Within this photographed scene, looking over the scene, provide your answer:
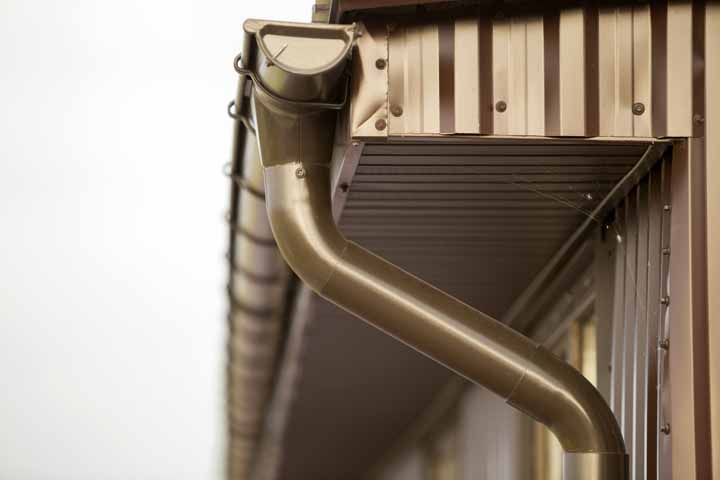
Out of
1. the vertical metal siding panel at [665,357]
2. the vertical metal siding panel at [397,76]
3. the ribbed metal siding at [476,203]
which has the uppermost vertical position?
the vertical metal siding panel at [397,76]

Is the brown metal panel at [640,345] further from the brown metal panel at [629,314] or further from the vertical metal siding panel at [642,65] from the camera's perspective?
the vertical metal siding panel at [642,65]

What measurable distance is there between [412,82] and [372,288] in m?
0.60

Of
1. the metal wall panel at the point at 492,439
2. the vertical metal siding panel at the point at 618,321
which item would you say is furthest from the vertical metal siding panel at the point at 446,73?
the metal wall panel at the point at 492,439

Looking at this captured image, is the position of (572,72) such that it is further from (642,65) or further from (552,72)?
(642,65)

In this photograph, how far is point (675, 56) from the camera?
3443mm

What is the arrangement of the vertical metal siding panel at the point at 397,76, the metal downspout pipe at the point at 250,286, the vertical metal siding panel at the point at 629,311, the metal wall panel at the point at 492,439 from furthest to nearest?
the metal wall panel at the point at 492,439, the metal downspout pipe at the point at 250,286, the vertical metal siding panel at the point at 629,311, the vertical metal siding panel at the point at 397,76

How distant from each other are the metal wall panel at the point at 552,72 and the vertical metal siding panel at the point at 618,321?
0.77 meters

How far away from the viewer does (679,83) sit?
344 centimetres

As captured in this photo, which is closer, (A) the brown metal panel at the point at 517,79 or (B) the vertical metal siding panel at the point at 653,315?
(A) the brown metal panel at the point at 517,79

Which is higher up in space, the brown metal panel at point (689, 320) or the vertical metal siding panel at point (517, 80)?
the vertical metal siding panel at point (517, 80)

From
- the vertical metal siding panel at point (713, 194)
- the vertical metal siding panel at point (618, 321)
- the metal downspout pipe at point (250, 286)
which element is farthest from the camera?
the metal downspout pipe at point (250, 286)

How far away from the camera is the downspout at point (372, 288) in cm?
348

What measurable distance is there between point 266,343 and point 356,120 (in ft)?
14.8

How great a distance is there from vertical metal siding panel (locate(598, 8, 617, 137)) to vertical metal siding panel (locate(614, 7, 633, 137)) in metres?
0.01
